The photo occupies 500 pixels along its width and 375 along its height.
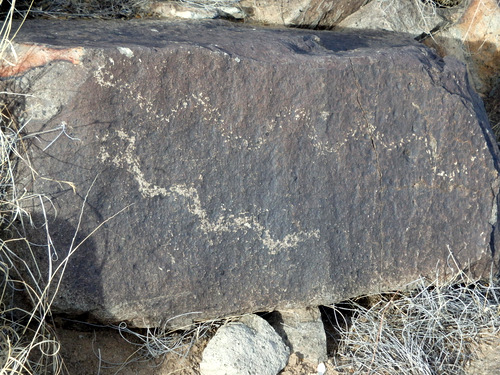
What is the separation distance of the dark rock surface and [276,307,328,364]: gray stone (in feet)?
0.30

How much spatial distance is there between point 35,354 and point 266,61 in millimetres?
1306

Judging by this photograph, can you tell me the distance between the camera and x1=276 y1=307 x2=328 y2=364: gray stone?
2.10 m

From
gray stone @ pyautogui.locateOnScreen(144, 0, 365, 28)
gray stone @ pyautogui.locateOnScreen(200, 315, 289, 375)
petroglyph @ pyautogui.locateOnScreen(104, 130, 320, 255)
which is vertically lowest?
gray stone @ pyautogui.locateOnScreen(200, 315, 289, 375)

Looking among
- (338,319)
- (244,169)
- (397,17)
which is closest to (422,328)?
(338,319)

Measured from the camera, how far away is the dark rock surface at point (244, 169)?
6.10ft

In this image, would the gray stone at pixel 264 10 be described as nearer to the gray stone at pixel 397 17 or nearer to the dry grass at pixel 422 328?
the gray stone at pixel 397 17

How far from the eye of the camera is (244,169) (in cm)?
198

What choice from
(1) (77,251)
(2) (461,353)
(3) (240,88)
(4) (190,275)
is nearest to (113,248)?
(1) (77,251)

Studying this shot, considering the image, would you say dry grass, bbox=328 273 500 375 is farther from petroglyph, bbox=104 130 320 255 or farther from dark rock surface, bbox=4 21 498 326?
petroglyph, bbox=104 130 320 255

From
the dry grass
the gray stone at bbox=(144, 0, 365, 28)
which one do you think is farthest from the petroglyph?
the gray stone at bbox=(144, 0, 365, 28)

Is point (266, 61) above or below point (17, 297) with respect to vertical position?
above

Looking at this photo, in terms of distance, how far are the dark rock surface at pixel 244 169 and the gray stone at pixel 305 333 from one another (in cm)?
9

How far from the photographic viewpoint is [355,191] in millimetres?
2068

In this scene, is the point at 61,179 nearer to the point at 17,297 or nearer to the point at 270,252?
the point at 17,297
